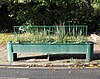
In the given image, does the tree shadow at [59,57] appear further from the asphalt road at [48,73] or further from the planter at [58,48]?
the asphalt road at [48,73]

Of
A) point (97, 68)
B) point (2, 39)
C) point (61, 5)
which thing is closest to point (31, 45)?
point (97, 68)

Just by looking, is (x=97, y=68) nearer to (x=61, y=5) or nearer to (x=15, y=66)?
(x=15, y=66)

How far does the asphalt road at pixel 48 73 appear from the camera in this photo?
8.89 metres

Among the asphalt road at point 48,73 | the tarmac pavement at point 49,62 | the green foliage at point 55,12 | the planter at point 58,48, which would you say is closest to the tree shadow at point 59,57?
the tarmac pavement at point 49,62

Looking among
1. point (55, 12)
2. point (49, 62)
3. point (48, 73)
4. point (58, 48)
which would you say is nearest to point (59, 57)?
point (58, 48)

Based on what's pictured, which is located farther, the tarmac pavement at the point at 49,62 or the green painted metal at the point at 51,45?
the green painted metal at the point at 51,45

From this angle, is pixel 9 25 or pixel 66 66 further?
pixel 9 25

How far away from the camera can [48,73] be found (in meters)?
9.42

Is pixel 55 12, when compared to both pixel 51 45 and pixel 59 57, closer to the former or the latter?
pixel 59 57

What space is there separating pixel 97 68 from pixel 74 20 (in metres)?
9.62

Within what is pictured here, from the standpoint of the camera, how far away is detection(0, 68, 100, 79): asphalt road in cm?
889

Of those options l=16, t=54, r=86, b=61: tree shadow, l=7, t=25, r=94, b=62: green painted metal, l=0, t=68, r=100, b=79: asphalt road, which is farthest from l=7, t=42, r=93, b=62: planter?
l=0, t=68, r=100, b=79: asphalt road

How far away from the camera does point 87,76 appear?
Answer: 29.4ft

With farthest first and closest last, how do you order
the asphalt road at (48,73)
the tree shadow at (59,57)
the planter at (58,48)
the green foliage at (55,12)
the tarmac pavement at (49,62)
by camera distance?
the green foliage at (55,12)
the tree shadow at (59,57)
the planter at (58,48)
the tarmac pavement at (49,62)
the asphalt road at (48,73)
